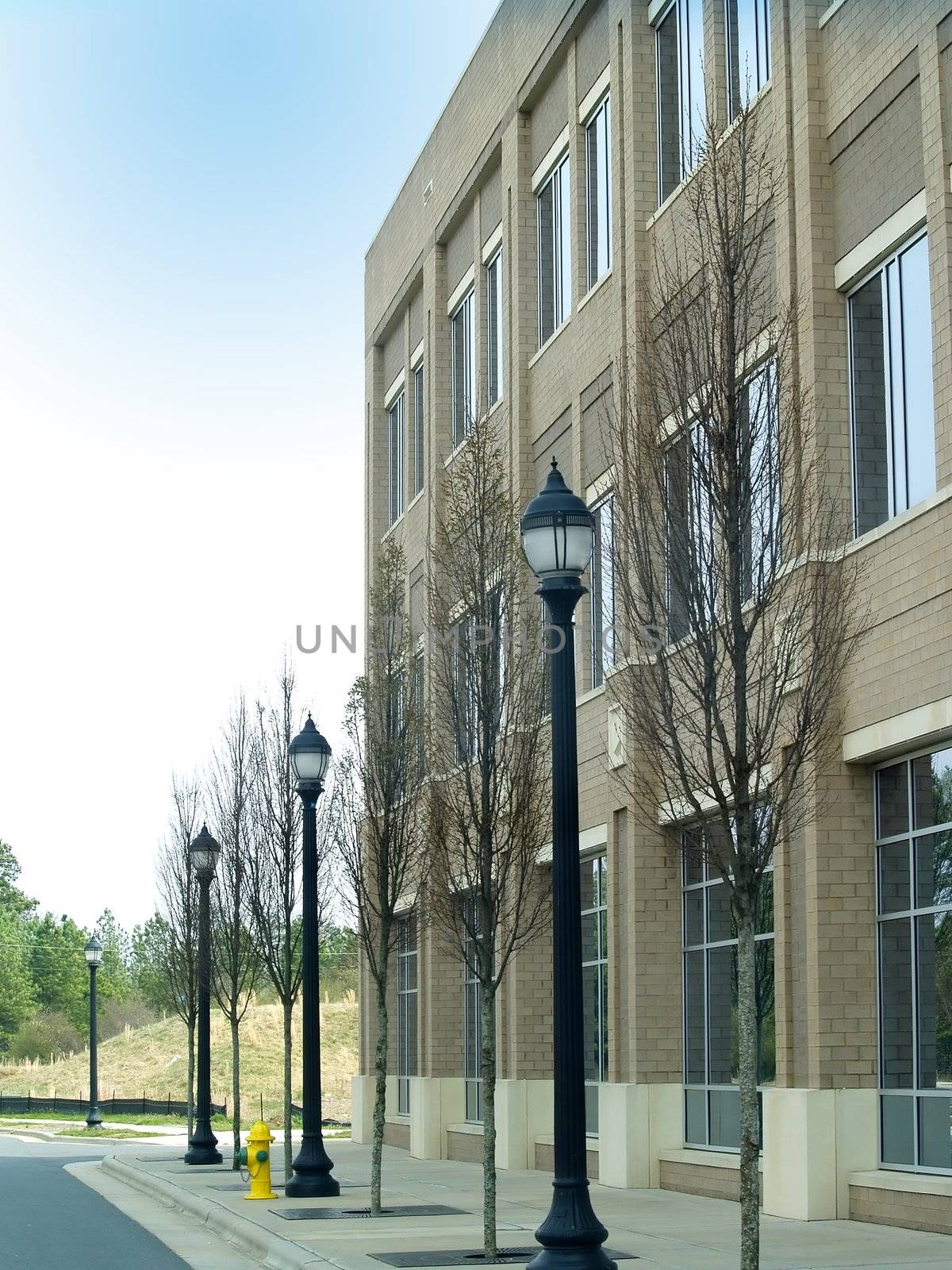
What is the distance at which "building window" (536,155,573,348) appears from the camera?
86.1 ft

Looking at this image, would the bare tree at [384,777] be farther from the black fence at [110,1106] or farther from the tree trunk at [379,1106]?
the black fence at [110,1106]

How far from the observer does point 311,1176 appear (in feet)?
64.8

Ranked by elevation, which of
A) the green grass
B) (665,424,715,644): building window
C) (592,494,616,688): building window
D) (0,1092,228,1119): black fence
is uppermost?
(592,494,616,688): building window

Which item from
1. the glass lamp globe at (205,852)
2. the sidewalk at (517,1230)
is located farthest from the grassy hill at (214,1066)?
the sidewalk at (517,1230)

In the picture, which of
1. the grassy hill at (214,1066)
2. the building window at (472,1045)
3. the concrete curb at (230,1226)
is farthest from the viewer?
the grassy hill at (214,1066)

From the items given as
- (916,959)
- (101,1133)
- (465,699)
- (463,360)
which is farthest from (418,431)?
(916,959)

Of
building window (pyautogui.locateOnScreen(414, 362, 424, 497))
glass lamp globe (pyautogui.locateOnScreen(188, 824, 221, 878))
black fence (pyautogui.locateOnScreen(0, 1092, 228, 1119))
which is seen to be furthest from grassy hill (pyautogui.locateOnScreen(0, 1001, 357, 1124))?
glass lamp globe (pyautogui.locateOnScreen(188, 824, 221, 878))

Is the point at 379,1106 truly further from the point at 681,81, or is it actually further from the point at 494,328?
the point at 494,328

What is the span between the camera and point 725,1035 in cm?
2014

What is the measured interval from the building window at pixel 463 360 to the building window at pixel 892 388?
1383 centimetres

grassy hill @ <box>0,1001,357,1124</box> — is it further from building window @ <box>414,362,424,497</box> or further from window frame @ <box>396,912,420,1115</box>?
building window @ <box>414,362,424,497</box>

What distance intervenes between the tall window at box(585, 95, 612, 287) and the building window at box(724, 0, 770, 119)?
13.0 ft

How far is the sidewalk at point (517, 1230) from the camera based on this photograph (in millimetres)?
13484

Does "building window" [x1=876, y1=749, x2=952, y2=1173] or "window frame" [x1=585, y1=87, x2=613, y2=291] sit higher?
"window frame" [x1=585, y1=87, x2=613, y2=291]
